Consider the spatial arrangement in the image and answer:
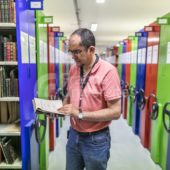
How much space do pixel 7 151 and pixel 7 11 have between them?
4.08ft

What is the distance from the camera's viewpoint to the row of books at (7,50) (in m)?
1.98

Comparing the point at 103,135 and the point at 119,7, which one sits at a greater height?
the point at 119,7

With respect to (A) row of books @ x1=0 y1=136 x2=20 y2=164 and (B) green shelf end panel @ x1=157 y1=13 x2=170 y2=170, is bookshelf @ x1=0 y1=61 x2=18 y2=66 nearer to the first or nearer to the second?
(A) row of books @ x1=0 y1=136 x2=20 y2=164

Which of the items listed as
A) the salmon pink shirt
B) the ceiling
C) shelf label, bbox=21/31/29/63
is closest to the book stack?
shelf label, bbox=21/31/29/63

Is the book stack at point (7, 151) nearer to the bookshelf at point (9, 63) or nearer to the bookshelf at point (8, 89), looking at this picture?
the bookshelf at point (8, 89)

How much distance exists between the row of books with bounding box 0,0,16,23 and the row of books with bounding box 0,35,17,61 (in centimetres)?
18

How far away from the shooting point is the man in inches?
59.5

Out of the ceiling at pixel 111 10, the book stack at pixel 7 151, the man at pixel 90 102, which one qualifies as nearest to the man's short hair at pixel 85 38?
the man at pixel 90 102

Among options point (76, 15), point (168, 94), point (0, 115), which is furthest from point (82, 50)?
point (76, 15)

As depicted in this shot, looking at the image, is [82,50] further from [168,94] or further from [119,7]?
[119,7]

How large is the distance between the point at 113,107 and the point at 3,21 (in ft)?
3.90

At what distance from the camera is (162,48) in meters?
3.02

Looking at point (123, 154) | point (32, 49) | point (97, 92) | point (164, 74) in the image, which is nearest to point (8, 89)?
point (32, 49)

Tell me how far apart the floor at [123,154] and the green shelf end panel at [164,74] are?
34 cm
